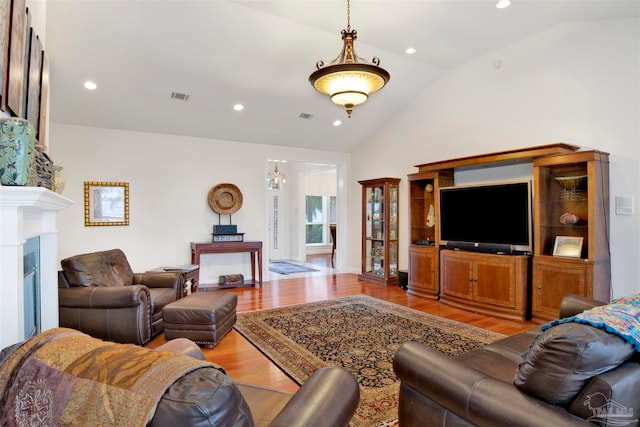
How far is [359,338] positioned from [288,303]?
1.69 metres

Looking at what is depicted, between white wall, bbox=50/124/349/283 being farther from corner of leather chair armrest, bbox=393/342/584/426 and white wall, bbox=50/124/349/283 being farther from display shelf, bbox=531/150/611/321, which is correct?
corner of leather chair armrest, bbox=393/342/584/426

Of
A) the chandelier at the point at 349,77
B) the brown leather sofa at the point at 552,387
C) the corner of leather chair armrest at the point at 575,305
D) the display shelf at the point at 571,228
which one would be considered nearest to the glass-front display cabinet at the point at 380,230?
the display shelf at the point at 571,228

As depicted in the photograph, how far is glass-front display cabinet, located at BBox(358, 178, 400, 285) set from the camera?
6527mm

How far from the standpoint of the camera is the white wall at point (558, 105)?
382 cm

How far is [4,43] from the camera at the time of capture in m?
1.81

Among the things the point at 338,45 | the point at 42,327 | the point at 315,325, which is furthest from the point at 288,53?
the point at 42,327

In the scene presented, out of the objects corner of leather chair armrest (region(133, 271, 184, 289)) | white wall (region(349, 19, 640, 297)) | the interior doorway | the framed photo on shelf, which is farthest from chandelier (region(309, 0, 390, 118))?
the interior doorway

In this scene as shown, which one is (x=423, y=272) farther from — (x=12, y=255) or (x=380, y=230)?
(x=12, y=255)

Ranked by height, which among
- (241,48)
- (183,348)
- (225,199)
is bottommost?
(183,348)

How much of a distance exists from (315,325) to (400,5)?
3.63m

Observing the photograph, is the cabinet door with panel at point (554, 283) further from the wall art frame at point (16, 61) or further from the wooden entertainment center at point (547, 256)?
the wall art frame at point (16, 61)

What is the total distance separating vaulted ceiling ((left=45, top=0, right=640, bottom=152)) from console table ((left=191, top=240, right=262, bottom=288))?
1955 millimetres

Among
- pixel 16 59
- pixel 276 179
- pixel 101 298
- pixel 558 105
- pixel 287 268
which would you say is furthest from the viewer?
pixel 276 179

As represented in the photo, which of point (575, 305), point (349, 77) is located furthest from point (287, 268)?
point (575, 305)
